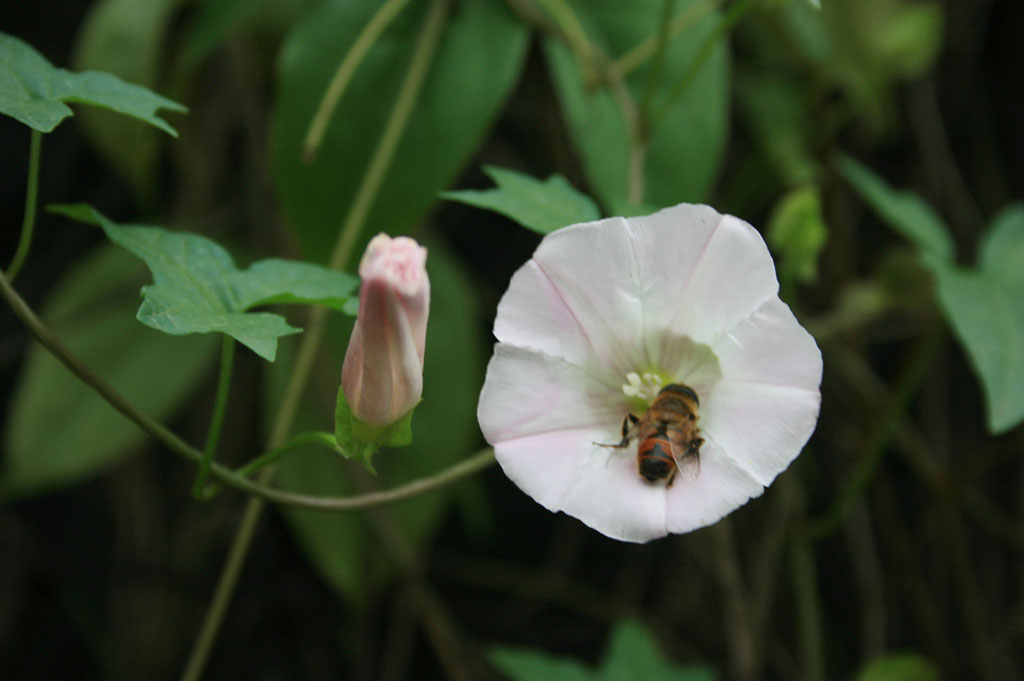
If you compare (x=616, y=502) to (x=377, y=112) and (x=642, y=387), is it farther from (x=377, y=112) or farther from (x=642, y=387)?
(x=377, y=112)

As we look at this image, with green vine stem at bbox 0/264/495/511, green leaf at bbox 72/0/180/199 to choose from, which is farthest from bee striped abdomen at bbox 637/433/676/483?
green leaf at bbox 72/0/180/199

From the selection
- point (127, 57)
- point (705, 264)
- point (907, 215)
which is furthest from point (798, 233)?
point (127, 57)

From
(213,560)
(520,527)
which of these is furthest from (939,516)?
(213,560)

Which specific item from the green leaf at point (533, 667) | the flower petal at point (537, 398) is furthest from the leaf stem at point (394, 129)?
the green leaf at point (533, 667)

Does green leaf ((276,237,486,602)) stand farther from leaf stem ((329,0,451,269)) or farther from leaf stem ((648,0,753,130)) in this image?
leaf stem ((648,0,753,130))

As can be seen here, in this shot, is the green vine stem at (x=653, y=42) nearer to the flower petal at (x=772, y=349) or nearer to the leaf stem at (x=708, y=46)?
the leaf stem at (x=708, y=46)

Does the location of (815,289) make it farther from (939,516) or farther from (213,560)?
(213,560)
